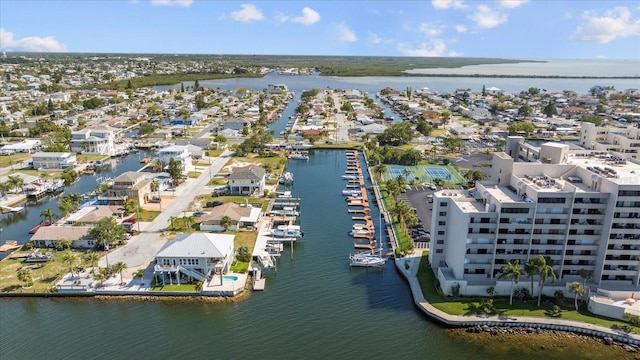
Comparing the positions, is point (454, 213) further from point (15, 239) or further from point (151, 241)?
point (15, 239)

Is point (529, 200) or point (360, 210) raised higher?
point (529, 200)

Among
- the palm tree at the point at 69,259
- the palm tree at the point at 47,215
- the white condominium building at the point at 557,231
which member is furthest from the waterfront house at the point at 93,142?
the white condominium building at the point at 557,231

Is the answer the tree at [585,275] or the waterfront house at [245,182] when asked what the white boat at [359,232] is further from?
the tree at [585,275]

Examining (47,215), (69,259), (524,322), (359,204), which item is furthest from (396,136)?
(69,259)

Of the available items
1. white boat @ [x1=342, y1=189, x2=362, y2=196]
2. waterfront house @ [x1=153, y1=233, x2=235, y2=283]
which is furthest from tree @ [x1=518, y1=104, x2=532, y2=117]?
waterfront house @ [x1=153, y1=233, x2=235, y2=283]

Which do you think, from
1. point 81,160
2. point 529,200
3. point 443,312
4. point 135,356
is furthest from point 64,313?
point 81,160

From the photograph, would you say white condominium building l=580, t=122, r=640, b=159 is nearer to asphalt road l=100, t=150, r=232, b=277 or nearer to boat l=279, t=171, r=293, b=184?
boat l=279, t=171, r=293, b=184
